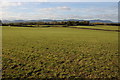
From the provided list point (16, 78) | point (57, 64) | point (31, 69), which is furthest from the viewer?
point (57, 64)

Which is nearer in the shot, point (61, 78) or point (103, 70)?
point (61, 78)

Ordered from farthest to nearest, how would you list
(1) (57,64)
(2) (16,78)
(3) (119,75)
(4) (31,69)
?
1. (1) (57,64)
2. (4) (31,69)
3. (3) (119,75)
4. (2) (16,78)

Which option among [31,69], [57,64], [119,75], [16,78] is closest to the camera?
[16,78]

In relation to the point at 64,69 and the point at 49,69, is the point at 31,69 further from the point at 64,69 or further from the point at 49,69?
the point at 64,69

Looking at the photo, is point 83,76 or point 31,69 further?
point 31,69

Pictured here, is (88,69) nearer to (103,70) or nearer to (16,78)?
(103,70)

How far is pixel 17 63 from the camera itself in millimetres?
9078

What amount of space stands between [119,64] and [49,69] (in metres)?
→ 6.05

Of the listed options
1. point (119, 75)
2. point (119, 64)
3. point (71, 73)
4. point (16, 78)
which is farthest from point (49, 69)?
point (119, 64)

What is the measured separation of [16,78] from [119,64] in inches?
326

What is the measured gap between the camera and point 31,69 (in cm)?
797

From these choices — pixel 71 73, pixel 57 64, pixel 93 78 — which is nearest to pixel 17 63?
pixel 57 64

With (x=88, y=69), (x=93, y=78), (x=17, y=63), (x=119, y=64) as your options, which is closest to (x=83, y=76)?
(x=93, y=78)

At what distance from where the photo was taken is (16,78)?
682 centimetres
